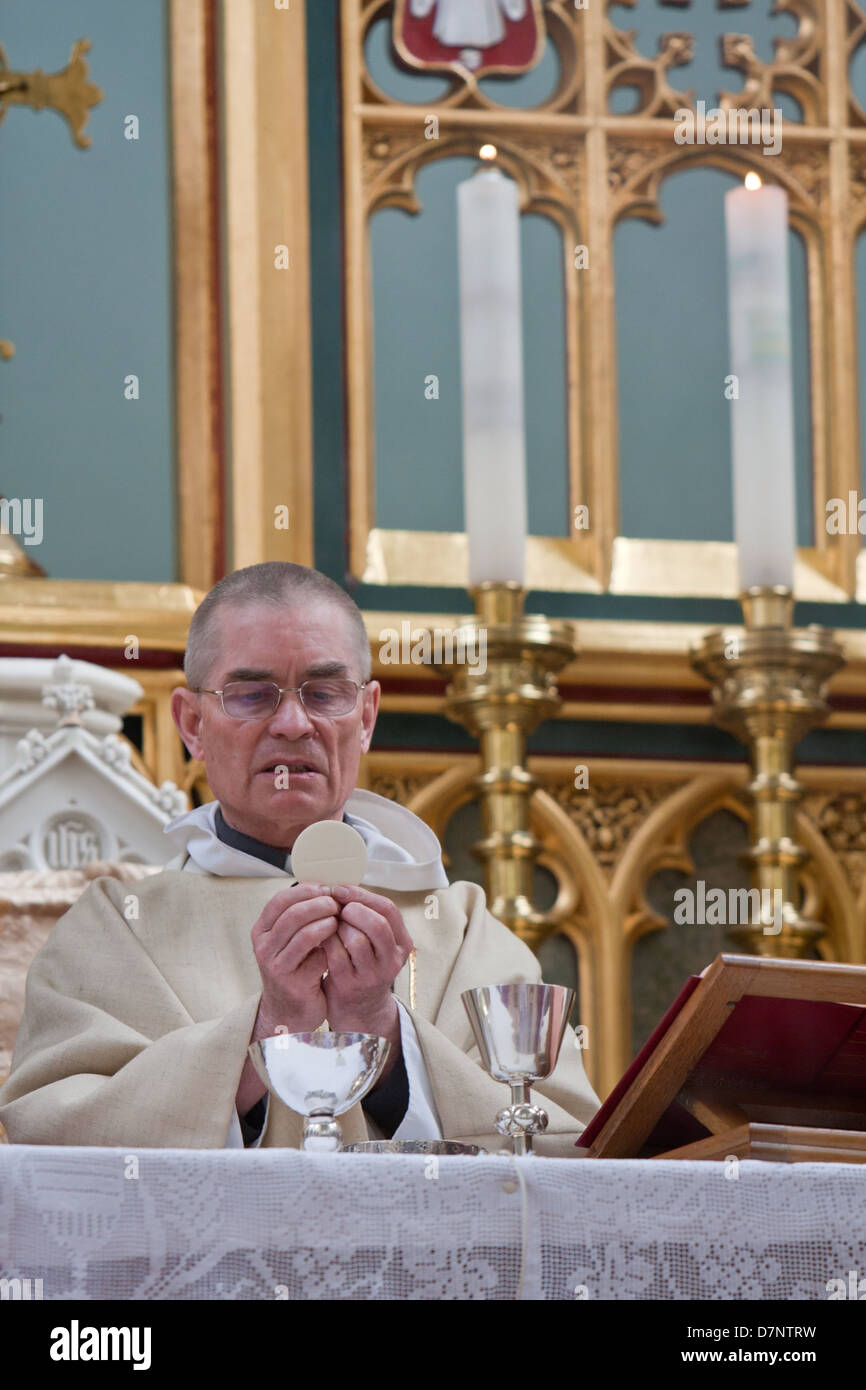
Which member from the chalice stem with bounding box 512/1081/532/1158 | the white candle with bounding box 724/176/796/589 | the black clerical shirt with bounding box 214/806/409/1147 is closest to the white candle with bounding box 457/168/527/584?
the white candle with bounding box 724/176/796/589

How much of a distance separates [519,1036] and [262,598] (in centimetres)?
89

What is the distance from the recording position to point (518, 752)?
3.93 meters

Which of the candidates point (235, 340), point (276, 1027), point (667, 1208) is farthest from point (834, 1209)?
point (235, 340)

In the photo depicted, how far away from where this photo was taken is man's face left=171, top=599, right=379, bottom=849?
308 cm

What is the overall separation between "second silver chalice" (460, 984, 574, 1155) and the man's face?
2.34 ft

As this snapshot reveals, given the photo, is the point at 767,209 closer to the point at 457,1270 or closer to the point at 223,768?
the point at 223,768

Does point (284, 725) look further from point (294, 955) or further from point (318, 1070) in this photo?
point (318, 1070)

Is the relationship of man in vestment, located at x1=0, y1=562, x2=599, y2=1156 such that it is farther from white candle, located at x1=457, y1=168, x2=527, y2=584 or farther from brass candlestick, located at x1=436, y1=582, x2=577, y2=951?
white candle, located at x1=457, y1=168, x2=527, y2=584

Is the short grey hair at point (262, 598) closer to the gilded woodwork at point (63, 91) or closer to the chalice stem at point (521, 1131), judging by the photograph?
the chalice stem at point (521, 1131)

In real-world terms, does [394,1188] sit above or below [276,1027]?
below

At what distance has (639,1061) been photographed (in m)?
2.34

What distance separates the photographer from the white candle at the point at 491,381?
3951 mm

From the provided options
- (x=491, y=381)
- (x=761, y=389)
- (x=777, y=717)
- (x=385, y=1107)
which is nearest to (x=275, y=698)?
(x=385, y=1107)

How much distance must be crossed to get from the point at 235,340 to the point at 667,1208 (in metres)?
3.06
